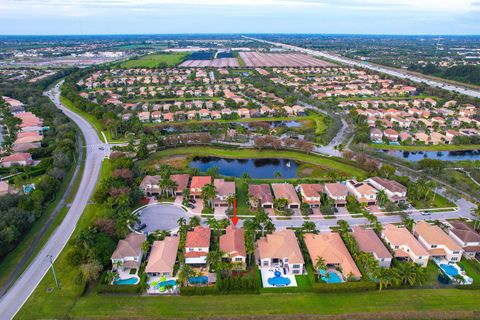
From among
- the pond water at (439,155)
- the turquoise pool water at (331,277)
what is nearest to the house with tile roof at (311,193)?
the turquoise pool water at (331,277)

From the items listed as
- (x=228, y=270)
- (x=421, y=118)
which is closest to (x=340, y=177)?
(x=228, y=270)

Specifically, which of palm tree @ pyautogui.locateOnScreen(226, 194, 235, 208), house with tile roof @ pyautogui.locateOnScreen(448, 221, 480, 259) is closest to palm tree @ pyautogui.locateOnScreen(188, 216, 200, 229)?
palm tree @ pyautogui.locateOnScreen(226, 194, 235, 208)

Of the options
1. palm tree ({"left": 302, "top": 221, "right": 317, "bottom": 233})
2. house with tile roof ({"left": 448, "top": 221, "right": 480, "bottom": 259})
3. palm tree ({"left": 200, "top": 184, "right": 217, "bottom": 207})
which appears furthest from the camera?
palm tree ({"left": 200, "top": 184, "right": 217, "bottom": 207})

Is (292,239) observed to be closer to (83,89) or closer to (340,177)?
(340,177)

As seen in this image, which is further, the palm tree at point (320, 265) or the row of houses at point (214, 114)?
the row of houses at point (214, 114)

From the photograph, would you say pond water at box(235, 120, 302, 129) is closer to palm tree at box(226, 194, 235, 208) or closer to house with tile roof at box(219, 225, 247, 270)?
palm tree at box(226, 194, 235, 208)

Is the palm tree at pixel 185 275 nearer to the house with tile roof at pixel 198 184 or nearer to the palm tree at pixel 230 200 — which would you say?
the palm tree at pixel 230 200

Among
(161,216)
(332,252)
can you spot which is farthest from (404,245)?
(161,216)
